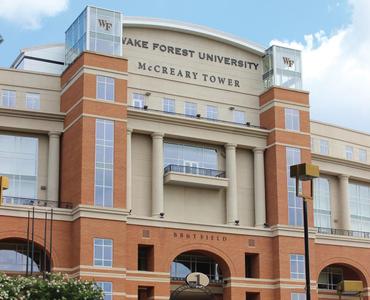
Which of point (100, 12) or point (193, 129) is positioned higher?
point (100, 12)

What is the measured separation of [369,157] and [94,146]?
30466 millimetres

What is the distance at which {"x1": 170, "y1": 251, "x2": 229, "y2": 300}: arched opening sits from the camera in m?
61.1

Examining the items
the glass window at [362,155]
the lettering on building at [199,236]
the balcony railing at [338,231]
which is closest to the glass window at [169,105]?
the lettering on building at [199,236]

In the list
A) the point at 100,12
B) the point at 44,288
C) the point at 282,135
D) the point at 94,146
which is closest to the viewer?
the point at 44,288

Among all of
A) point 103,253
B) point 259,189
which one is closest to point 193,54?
point 259,189

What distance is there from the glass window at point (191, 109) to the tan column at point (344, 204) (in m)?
15.6

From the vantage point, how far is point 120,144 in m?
58.2

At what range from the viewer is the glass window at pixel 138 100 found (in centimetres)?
6253

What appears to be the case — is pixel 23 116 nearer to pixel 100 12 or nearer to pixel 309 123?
pixel 100 12

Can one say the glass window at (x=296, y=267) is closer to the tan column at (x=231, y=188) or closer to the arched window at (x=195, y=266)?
the tan column at (x=231, y=188)

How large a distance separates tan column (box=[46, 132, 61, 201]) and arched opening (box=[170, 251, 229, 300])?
10.6m

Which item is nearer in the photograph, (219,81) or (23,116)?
(23,116)

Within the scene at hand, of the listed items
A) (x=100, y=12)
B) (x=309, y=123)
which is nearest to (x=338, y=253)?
(x=309, y=123)

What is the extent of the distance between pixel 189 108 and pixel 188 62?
3.76 meters
